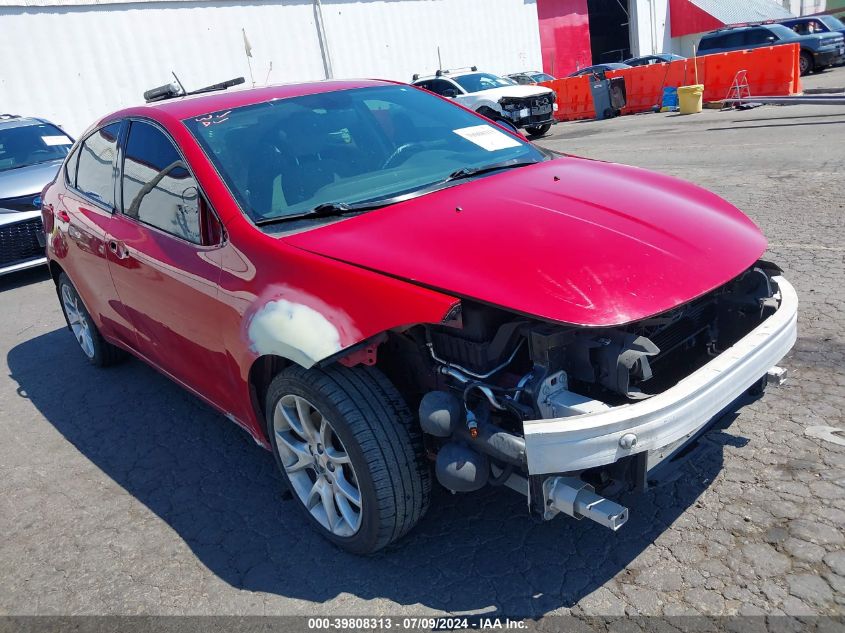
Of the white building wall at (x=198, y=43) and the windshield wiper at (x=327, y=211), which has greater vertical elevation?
the white building wall at (x=198, y=43)

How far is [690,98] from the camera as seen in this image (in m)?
17.8

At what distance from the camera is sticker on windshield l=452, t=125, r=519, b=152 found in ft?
12.5

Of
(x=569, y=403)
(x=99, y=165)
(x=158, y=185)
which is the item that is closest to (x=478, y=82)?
(x=99, y=165)

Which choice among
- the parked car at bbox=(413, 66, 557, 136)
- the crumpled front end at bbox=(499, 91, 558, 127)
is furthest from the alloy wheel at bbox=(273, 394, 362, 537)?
the crumpled front end at bbox=(499, 91, 558, 127)

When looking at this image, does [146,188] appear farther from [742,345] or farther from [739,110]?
[739,110]

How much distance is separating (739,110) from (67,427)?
54.9 ft

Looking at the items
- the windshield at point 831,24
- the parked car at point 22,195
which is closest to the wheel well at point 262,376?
the parked car at point 22,195

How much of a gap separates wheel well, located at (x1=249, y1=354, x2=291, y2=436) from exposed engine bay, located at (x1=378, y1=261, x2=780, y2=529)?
22.0 inches

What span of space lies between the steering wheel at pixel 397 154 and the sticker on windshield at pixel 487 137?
326mm

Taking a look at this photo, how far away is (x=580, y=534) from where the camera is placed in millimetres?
2852

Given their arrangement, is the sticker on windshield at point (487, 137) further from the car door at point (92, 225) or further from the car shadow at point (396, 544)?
the car door at point (92, 225)

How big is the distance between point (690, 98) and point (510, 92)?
176 inches

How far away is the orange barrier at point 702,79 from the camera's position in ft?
59.4

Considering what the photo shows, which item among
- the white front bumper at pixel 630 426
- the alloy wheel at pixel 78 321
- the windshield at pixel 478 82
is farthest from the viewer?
the windshield at pixel 478 82
